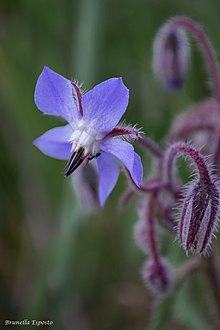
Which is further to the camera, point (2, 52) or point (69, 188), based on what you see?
point (2, 52)

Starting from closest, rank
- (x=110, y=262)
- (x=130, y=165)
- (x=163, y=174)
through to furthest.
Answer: (x=130, y=165), (x=163, y=174), (x=110, y=262)

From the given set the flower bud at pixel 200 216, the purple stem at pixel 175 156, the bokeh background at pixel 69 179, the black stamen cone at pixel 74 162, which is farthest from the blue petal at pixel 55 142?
the bokeh background at pixel 69 179

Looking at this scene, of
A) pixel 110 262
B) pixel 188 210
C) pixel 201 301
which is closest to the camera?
pixel 188 210

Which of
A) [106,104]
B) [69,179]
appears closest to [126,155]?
[106,104]

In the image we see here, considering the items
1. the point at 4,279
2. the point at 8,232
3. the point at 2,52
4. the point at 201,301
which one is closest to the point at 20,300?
the point at 4,279

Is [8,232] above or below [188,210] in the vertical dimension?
below

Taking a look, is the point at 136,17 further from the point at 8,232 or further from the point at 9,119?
the point at 8,232
